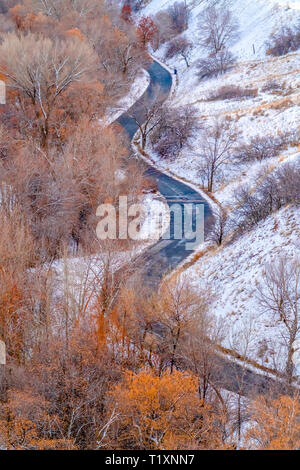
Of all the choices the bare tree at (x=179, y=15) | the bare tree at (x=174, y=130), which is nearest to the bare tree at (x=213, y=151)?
the bare tree at (x=174, y=130)

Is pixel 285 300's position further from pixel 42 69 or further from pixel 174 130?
pixel 174 130

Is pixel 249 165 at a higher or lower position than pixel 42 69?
lower

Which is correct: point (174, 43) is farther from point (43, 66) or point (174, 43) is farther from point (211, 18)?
point (43, 66)

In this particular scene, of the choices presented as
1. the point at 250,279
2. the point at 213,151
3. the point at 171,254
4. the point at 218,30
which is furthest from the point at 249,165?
the point at 218,30

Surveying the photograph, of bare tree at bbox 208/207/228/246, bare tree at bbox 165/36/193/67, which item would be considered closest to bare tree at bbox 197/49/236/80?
bare tree at bbox 165/36/193/67

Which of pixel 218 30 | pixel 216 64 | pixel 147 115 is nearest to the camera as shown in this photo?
pixel 147 115

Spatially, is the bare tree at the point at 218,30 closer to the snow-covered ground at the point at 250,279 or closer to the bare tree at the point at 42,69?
the bare tree at the point at 42,69

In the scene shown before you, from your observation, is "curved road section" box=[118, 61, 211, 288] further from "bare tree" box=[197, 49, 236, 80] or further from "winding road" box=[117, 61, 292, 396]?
"bare tree" box=[197, 49, 236, 80]
